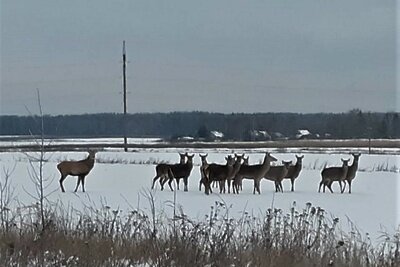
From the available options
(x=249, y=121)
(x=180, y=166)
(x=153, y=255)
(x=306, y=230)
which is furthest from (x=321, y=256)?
(x=249, y=121)

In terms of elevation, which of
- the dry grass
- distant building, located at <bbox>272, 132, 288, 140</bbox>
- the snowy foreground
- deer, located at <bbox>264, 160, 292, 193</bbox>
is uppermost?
the dry grass

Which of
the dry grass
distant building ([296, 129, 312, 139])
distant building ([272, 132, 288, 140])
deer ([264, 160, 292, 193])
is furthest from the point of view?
distant building ([272, 132, 288, 140])

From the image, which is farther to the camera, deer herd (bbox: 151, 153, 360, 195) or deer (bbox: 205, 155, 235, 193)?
deer herd (bbox: 151, 153, 360, 195)

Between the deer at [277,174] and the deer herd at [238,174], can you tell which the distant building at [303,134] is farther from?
the deer at [277,174]

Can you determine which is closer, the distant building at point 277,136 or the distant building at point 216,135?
the distant building at point 216,135

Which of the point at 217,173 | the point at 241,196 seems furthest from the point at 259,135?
the point at 241,196

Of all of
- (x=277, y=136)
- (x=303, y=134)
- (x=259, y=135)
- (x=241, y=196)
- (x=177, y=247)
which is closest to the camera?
(x=177, y=247)

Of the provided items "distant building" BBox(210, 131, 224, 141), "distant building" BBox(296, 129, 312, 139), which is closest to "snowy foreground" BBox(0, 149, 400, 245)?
"distant building" BBox(210, 131, 224, 141)

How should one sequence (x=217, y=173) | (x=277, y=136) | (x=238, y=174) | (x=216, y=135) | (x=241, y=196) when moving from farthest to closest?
(x=277, y=136), (x=216, y=135), (x=238, y=174), (x=217, y=173), (x=241, y=196)

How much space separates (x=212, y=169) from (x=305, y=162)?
16.6m

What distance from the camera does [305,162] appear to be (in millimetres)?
36719

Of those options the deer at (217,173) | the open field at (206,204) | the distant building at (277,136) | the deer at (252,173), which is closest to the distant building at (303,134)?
the distant building at (277,136)

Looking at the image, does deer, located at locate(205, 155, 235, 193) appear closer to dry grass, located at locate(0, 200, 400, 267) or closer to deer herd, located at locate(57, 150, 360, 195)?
deer herd, located at locate(57, 150, 360, 195)

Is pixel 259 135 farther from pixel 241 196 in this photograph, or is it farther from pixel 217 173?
pixel 241 196
